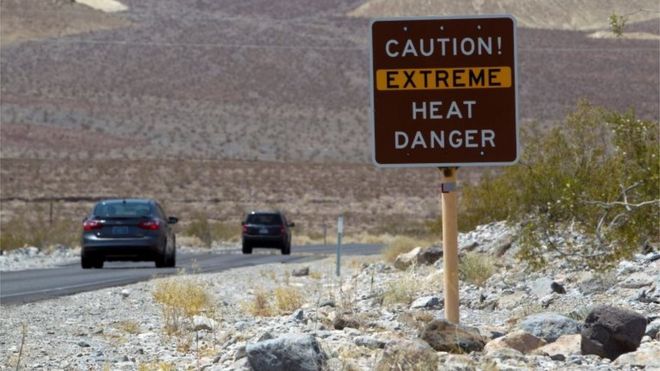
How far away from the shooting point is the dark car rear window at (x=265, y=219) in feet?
162

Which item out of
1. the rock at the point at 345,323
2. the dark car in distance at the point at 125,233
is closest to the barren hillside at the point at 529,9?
the dark car in distance at the point at 125,233

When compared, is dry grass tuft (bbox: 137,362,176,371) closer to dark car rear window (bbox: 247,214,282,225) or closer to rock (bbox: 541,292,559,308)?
rock (bbox: 541,292,559,308)

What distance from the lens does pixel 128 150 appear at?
8644cm

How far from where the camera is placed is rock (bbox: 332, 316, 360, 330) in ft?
42.5

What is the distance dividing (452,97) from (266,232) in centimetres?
3825

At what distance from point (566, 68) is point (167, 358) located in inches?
3332

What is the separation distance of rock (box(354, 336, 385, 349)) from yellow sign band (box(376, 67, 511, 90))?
1.92m

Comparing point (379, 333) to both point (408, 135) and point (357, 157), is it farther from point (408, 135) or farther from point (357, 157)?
point (357, 157)

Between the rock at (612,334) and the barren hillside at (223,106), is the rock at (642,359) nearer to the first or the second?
the rock at (612,334)

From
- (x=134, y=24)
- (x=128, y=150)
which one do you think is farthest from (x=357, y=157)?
(x=134, y=24)

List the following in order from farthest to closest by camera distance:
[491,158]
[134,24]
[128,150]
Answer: [134,24], [128,150], [491,158]

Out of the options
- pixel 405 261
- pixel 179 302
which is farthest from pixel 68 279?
pixel 179 302

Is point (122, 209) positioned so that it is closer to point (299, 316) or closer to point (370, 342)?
point (299, 316)

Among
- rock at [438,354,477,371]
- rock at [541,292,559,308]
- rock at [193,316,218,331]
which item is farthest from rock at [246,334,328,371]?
rock at [541,292,559,308]
